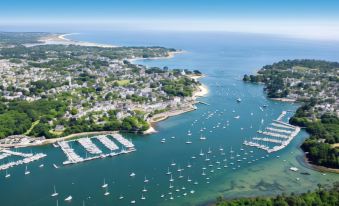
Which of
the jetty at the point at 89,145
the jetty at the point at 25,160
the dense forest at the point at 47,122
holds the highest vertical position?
the dense forest at the point at 47,122

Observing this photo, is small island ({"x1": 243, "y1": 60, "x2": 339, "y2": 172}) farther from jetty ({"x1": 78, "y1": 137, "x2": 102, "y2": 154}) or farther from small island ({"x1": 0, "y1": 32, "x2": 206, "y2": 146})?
jetty ({"x1": 78, "y1": 137, "x2": 102, "y2": 154})

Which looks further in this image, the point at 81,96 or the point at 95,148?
the point at 81,96

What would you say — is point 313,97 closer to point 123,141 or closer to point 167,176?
point 123,141

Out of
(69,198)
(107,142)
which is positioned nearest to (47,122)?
(107,142)

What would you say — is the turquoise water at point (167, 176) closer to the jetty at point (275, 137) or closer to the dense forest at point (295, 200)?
the jetty at point (275, 137)

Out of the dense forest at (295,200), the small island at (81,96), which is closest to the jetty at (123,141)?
the small island at (81,96)
